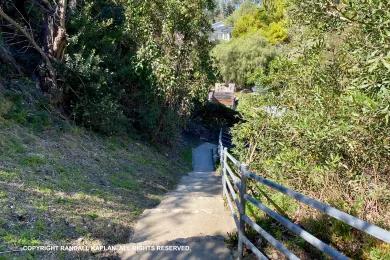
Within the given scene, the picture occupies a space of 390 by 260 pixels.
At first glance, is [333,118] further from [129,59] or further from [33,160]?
[129,59]

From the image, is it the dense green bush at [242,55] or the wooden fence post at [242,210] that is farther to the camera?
the dense green bush at [242,55]

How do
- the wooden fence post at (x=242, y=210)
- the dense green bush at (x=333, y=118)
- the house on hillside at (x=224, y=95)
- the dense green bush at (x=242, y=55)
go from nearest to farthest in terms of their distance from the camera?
the dense green bush at (x=333, y=118) < the wooden fence post at (x=242, y=210) < the house on hillside at (x=224, y=95) < the dense green bush at (x=242, y=55)

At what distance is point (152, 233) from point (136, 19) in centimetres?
935

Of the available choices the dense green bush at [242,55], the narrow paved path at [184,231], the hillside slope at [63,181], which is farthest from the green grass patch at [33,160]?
the dense green bush at [242,55]

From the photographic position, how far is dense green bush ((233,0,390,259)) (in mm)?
3602

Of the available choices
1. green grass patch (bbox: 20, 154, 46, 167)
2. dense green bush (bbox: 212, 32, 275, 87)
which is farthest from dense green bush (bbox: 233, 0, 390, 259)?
dense green bush (bbox: 212, 32, 275, 87)

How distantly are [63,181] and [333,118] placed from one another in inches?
170

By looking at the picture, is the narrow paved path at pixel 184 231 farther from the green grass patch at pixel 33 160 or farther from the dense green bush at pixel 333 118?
the green grass patch at pixel 33 160

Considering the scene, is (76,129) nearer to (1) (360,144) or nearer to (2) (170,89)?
(2) (170,89)

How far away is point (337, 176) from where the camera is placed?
5.40 metres

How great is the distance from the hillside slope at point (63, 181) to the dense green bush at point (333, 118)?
2.45 meters

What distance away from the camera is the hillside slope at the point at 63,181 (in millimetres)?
4832

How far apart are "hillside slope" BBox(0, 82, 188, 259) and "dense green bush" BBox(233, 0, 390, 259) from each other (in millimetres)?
2450

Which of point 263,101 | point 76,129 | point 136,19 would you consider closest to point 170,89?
point 136,19
